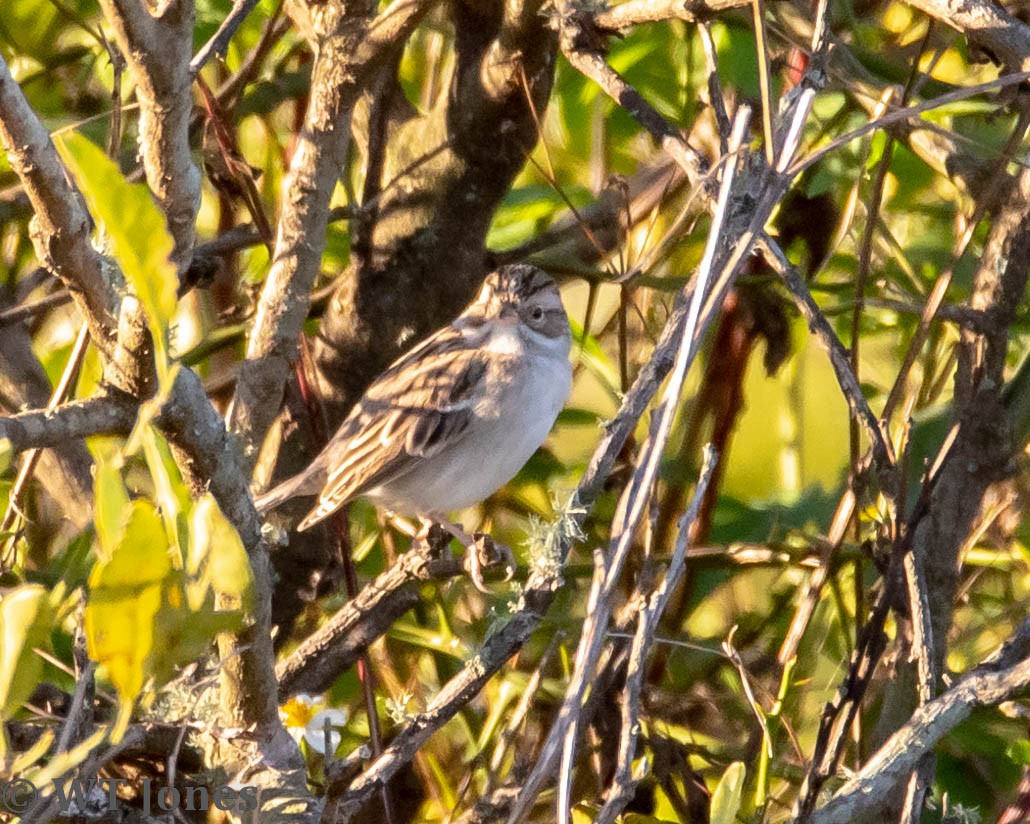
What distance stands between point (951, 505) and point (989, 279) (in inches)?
18.1

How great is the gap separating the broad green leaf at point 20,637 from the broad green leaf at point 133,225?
0.24 meters

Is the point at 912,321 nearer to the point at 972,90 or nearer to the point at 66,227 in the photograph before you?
the point at 972,90

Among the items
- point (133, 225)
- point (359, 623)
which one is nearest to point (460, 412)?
point (359, 623)

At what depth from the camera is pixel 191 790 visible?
2.11m

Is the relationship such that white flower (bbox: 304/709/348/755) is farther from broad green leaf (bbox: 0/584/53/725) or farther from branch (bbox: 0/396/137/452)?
broad green leaf (bbox: 0/584/53/725)

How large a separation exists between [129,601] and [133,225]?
1.04ft

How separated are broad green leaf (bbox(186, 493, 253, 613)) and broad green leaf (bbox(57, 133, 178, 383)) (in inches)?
5.7

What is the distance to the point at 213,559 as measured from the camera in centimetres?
123

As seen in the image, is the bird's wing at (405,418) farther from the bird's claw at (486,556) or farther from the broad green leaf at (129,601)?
the broad green leaf at (129,601)

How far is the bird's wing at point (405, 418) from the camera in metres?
3.11

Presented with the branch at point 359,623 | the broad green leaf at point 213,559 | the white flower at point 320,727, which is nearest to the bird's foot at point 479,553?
the branch at point 359,623

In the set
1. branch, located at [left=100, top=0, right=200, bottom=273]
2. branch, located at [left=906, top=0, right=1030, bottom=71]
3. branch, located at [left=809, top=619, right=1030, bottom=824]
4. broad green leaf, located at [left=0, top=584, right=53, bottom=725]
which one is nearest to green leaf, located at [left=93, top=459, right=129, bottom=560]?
broad green leaf, located at [left=0, top=584, right=53, bottom=725]

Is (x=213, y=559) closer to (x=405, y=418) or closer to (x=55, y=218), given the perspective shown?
(x=55, y=218)

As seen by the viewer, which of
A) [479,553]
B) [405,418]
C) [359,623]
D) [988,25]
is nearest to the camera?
[988,25]
